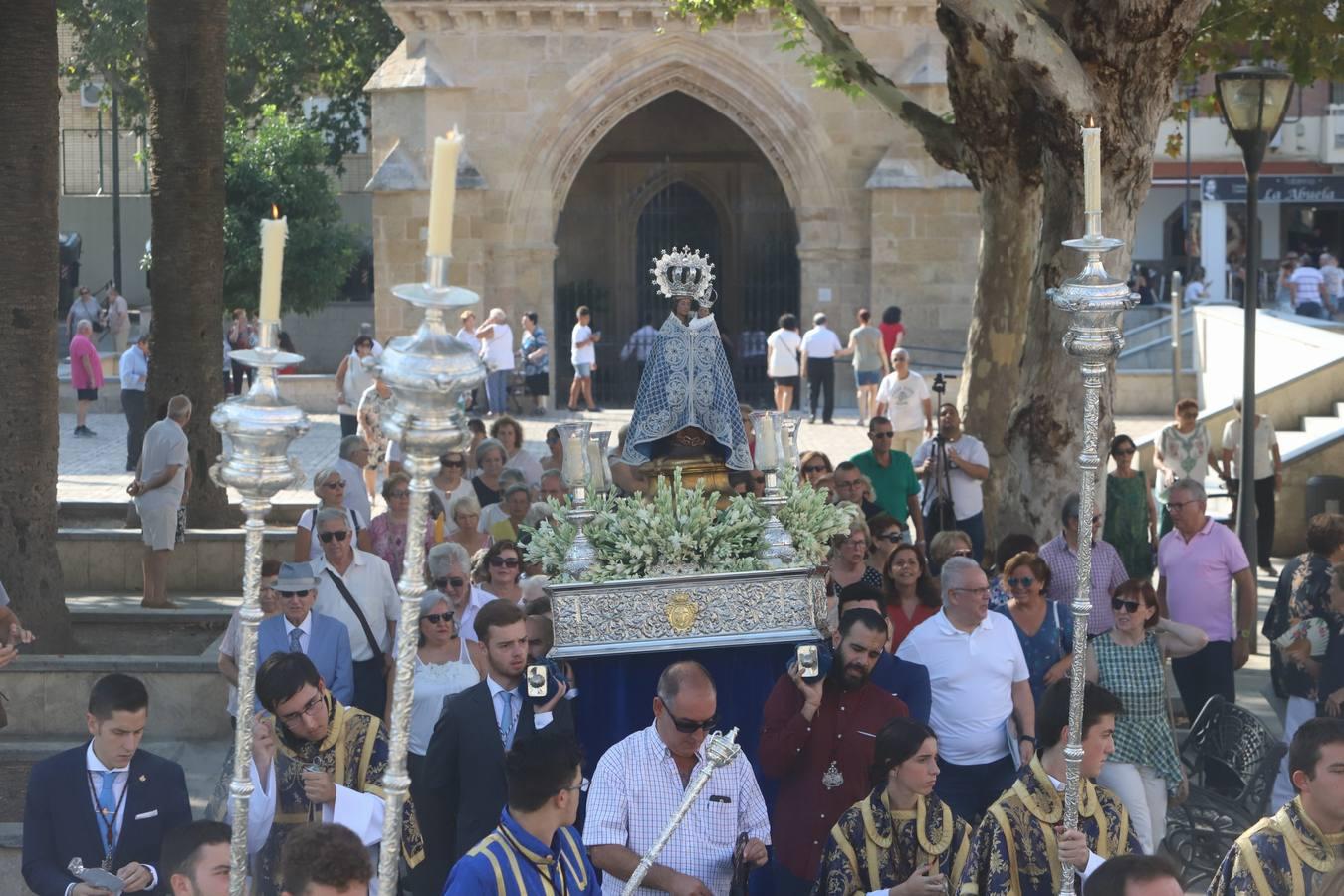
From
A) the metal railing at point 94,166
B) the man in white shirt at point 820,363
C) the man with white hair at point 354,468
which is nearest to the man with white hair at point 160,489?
the man with white hair at point 354,468

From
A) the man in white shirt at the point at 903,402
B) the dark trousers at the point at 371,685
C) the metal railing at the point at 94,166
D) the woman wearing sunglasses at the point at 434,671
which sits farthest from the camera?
the metal railing at the point at 94,166

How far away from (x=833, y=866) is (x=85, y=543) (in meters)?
9.52

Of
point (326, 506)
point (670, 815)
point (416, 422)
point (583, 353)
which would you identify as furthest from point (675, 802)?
point (583, 353)

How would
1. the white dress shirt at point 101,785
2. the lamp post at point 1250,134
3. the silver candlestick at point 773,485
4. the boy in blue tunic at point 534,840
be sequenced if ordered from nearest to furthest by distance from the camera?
the boy in blue tunic at point 534,840 < the white dress shirt at point 101,785 < the silver candlestick at point 773,485 < the lamp post at point 1250,134

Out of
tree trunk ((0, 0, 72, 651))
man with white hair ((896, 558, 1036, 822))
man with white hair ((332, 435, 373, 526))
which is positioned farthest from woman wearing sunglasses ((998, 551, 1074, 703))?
tree trunk ((0, 0, 72, 651))

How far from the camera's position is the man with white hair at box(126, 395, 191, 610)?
12641 millimetres

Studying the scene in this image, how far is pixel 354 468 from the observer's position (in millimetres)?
12055

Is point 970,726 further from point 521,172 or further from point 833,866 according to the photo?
point 521,172

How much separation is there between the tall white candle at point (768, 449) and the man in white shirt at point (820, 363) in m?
16.2

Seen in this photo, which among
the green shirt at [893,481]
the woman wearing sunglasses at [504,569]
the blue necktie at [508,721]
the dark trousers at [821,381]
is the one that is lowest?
the blue necktie at [508,721]

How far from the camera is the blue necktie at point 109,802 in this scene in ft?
21.0

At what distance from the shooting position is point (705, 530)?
8.11 metres

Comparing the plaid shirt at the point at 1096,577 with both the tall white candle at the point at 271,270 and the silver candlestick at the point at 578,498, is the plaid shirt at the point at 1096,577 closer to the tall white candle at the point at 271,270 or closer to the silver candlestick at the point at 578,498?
the silver candlestick at the point at 578,498

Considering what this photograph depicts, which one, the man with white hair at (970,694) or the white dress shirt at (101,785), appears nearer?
the white dress shirt at (101,785)
